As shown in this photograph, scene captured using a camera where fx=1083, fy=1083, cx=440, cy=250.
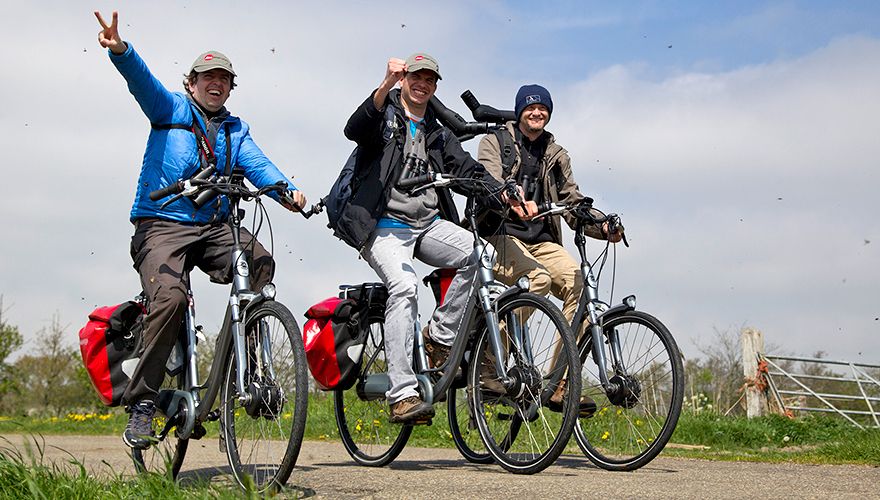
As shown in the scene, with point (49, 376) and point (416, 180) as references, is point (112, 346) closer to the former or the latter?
point (416, 180)

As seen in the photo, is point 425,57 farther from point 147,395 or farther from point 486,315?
point 147,395

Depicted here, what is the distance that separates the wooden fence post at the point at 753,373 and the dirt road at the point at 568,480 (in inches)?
296

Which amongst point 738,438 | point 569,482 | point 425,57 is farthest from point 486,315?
point 738,438

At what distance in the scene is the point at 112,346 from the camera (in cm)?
592

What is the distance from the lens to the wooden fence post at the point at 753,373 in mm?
14367

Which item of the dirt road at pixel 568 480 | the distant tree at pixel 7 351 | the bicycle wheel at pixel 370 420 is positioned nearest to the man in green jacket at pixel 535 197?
the bicycle wheel at pixel 370 420

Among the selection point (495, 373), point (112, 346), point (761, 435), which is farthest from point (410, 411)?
point (761, 435)

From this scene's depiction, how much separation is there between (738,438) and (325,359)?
204 inches

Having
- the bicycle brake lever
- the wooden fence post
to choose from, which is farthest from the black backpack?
the wooden fence post

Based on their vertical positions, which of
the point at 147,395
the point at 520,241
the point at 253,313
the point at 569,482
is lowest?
the point at 569,482

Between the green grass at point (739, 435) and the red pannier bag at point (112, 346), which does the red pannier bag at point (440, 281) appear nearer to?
the red pannier bag at point (112, 346)

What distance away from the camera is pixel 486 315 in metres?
5.71

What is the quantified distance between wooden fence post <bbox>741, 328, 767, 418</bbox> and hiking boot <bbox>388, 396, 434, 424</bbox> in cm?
940

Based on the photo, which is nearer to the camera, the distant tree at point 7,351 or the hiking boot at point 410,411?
the hiking boot at point 410,411
